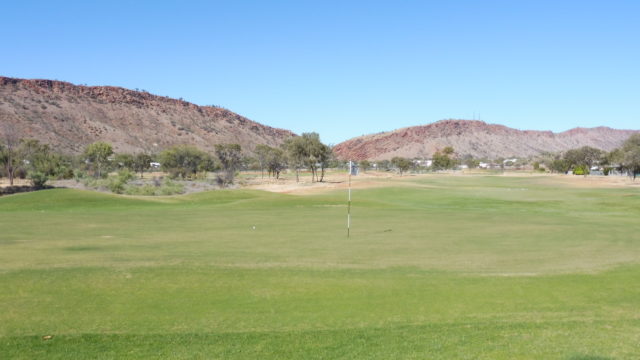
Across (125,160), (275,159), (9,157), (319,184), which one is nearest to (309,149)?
(319,184)

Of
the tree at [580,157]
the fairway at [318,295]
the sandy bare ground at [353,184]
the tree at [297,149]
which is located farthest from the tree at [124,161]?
the tree at [580,157]

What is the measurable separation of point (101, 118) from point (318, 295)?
155935 millimetres

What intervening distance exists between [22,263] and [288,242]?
333 inches

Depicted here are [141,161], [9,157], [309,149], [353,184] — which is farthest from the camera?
[141,161]

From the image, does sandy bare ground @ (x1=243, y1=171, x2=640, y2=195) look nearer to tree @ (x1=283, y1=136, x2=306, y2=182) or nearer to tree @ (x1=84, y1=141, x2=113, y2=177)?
tree @ (x1=283, y1=136, x2=306, y2=182)

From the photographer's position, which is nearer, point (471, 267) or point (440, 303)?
point (440, 303)

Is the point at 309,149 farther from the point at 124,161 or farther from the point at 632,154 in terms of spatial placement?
the point at 632,154

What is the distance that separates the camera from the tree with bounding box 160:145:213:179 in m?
103

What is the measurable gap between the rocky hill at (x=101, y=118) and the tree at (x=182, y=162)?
3332cm

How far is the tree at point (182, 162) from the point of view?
4040 inches

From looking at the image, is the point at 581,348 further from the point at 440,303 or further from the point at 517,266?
the point at 517,266

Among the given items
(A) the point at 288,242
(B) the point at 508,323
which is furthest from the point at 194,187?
(B) the point at 508,323

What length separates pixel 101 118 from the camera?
154125 millimetres

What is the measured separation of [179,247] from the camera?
60.2 feet
